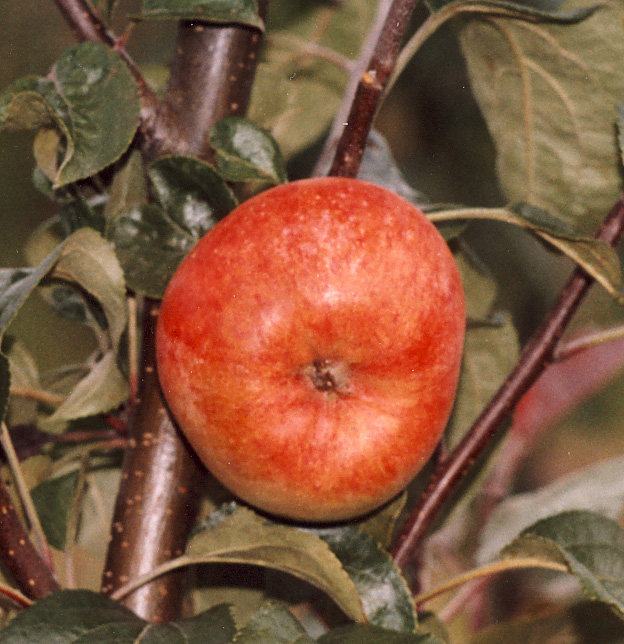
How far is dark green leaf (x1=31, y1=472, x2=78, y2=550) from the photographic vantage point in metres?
0.77

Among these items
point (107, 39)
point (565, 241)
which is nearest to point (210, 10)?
point (107, 39)

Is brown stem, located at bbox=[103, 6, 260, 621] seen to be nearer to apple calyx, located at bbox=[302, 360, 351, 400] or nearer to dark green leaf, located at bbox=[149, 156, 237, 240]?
dark green leaf, located at bbox=[149, 156, 237, 240]

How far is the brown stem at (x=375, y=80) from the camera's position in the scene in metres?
0.59

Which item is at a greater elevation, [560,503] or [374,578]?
[374,578]

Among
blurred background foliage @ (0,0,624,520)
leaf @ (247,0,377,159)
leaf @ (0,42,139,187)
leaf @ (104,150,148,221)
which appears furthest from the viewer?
blurred background foliage @ (0,0,624,520)

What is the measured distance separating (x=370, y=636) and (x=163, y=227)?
354 mm

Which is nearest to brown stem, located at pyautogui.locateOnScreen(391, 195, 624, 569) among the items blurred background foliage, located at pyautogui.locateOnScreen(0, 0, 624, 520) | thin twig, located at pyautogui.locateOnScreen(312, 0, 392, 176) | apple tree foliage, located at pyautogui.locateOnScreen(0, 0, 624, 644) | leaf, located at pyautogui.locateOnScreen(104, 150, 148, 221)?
apple tree foliage, located at pyautogui.locateOnScreen(0, 0, 624, 644)

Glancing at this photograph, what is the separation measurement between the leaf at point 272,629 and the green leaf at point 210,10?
43 cm

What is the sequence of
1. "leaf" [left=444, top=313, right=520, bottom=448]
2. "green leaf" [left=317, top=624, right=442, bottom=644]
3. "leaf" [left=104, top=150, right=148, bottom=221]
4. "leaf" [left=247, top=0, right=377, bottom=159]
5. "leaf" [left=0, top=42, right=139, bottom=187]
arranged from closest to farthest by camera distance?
1. "green leaf" [left=317, top=624, right=442, bottom=644]
2. "leaf" [left=0, top=42, right=139, bottom=187]
3. "leaf" [left=104, top=150, right=148, bottom=221]
4. "leaf" [left=444, top=313, right=520, bottom=448]
5. "leaf" [left=247, top=0, right=377, bottom=159]

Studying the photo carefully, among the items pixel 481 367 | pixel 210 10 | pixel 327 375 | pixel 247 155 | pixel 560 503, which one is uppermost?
pixel 210 10

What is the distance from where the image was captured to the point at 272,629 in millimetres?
534

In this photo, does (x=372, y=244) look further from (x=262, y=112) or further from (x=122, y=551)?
(x=262, y=112)

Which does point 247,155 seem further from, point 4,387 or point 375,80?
point 4,387

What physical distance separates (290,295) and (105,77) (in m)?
0.25
